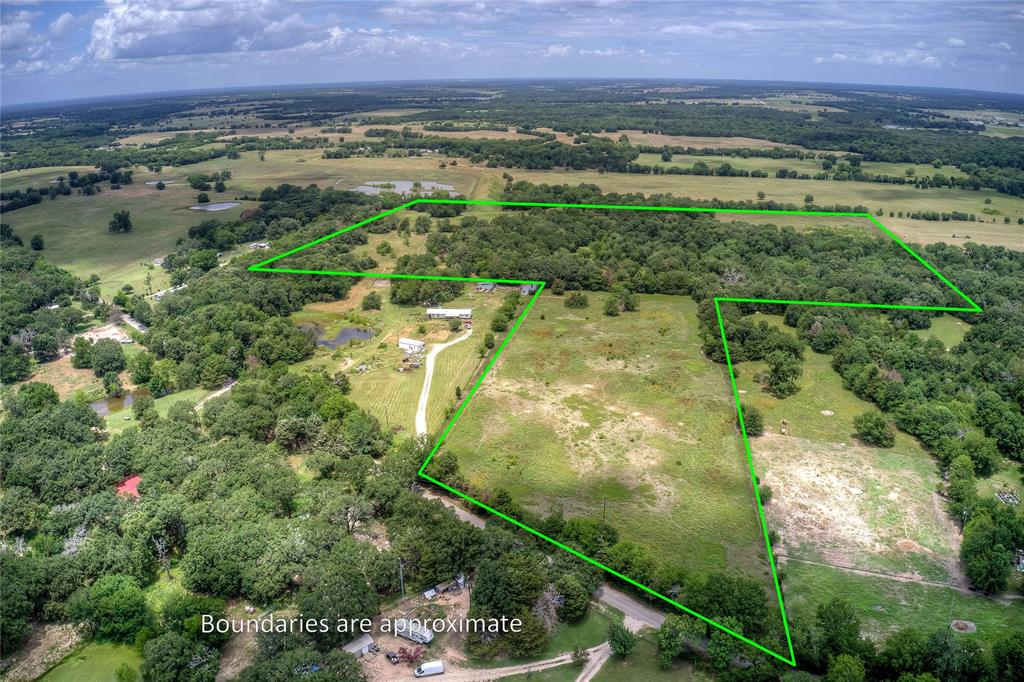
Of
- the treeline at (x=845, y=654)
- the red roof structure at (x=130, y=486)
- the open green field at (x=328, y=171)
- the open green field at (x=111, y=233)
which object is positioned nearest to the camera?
the treeline at (x=845, y=654)

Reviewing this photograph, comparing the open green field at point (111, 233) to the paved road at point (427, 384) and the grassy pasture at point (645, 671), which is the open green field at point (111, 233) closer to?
the paved road at point (427, 384)

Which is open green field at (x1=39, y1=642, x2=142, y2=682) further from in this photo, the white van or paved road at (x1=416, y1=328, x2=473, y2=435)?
paved road at (x1=416, y1=328, x2=473, y2=435)

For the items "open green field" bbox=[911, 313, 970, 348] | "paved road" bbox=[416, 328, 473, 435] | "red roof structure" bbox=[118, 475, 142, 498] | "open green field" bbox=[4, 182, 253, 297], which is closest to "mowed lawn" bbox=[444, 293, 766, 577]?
"paved road" bbox=[416, 328, 473, 435]

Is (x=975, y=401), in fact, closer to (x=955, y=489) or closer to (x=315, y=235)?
(x=955, y=489)

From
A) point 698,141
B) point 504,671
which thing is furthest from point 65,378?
point 698,141

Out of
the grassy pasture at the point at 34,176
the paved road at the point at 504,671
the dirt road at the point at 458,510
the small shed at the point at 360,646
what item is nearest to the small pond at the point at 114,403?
the dirt road at the point at 458,510

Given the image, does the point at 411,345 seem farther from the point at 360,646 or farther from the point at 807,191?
the point at 807,191
